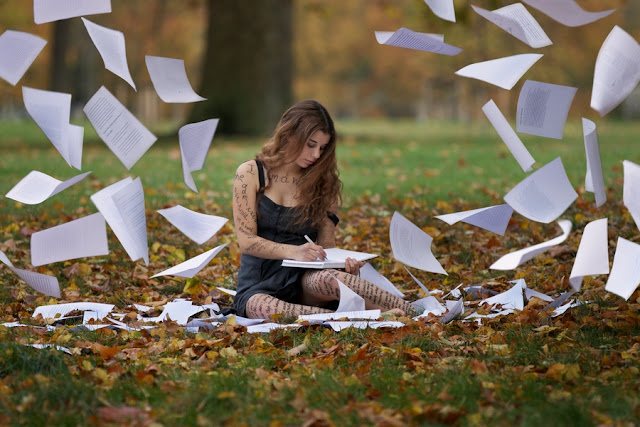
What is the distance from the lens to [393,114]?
58.2 metres

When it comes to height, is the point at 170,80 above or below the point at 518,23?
below

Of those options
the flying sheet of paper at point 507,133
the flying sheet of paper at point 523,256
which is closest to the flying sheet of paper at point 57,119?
the flying sheet of paper at point 507,133

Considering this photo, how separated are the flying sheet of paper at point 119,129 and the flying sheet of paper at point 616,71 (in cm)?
210

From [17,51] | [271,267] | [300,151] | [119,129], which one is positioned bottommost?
[271,267]

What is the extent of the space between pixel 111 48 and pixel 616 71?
93.4 inches

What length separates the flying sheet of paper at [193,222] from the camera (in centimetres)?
440

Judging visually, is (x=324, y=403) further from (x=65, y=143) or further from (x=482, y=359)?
(x=65, y=143)

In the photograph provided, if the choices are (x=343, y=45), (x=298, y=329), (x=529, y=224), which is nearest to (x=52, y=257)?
(x=298, y=329)

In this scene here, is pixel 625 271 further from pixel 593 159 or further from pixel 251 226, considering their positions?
pixel 251 226

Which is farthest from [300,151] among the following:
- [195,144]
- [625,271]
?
[625,271]

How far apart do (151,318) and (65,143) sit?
0.98 metres

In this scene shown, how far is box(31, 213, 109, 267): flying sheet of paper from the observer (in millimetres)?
4324

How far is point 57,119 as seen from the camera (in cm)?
427

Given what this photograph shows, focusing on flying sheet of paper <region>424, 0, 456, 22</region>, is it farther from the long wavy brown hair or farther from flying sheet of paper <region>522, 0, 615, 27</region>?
the long wavy brown hair
